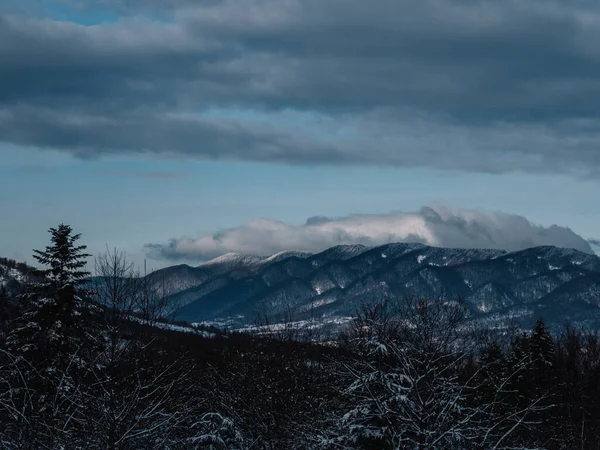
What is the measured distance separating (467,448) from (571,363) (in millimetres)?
66533

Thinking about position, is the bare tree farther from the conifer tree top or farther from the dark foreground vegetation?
the conifer tree top

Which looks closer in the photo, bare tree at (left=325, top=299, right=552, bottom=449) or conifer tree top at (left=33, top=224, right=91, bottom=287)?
bare tree at (left=325, top=299, right=552, bottom=449)

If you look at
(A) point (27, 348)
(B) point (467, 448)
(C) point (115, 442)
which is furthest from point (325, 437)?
(A) point (27, 348)

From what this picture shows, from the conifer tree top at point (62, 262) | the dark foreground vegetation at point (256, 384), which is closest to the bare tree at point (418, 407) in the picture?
the dark foreground vegetation at point (256, 384)

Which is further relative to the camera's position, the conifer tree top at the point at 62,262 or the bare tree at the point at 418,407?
the conifer tree top at the point at 62,262

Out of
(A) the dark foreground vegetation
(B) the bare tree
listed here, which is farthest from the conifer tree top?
(B) the bare tree

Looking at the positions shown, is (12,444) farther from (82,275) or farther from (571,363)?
(571,363)

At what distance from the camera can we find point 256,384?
37.2m

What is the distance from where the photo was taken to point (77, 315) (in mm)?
35125

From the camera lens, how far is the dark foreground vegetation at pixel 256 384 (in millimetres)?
11039

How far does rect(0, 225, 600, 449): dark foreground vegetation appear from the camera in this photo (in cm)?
1104

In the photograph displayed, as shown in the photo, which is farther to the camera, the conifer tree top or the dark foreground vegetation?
the conifer tree top

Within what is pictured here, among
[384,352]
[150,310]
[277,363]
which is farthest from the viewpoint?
[277,363]

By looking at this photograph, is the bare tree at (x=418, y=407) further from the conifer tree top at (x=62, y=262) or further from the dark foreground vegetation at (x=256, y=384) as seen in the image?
the conifer tree top at (x=62, y=262)
